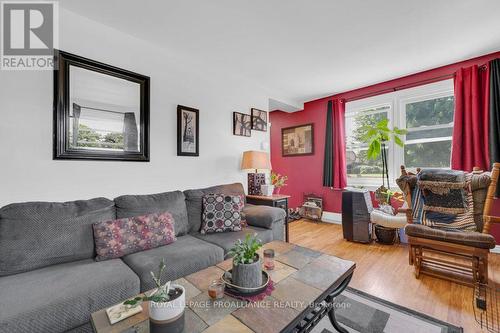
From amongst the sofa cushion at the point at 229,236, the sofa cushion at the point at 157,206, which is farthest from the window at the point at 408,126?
the sofa cushion at the point at 157,206

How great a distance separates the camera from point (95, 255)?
5.29 feet

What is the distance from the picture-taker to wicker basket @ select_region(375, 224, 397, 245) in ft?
9.54

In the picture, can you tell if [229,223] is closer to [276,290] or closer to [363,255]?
[276,290]

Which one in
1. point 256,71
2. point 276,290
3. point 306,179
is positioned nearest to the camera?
point 276,290

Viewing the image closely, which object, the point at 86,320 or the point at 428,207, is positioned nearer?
the point at 86,320

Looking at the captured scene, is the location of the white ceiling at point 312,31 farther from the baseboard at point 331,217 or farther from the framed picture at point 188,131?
the baseboard at point 331,217

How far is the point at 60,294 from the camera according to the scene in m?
1.11

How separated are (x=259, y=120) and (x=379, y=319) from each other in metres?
2.77

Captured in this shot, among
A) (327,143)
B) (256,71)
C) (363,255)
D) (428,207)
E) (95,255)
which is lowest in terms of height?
(363,255)

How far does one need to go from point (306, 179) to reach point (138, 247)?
3.50 metres

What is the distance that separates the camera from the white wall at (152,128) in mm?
1607

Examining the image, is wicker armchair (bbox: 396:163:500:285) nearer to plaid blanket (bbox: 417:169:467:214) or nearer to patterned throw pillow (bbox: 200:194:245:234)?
plaid blanket (bbox: 417:169:467:214)

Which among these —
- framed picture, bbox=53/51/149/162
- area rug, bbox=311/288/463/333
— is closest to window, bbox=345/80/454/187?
area rug, bbox=311/288/463/333

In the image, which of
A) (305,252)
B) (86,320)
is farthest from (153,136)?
(305,252)
